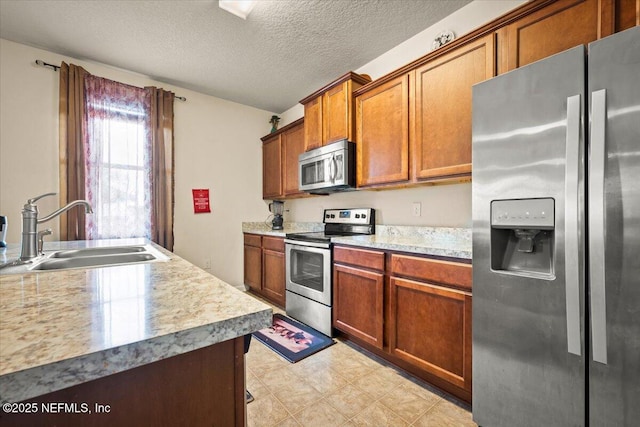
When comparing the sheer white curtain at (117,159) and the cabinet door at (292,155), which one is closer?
the sheer white curtain at (117,159)

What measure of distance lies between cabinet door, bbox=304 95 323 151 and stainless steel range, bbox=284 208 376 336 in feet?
2.53

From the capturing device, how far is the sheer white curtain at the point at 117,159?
2738 millimetres

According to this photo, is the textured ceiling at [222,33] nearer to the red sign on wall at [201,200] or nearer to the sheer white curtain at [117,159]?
the sheer white curtain at [117,159]

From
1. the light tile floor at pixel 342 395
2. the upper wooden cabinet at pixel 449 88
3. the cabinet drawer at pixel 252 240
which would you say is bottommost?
the light tile floor at pixel 342 395

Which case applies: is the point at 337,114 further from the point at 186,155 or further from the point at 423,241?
the point at 186,155

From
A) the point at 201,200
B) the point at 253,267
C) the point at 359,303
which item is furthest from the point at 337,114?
the point at 253,267

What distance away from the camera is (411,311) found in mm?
1762

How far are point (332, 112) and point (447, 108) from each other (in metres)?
1.15

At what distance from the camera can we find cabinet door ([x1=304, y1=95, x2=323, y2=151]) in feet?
9.28

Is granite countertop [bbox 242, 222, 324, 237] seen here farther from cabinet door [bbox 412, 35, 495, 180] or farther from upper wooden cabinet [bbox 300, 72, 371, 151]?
cabinet door [bbox 412, 35, 495, 180]

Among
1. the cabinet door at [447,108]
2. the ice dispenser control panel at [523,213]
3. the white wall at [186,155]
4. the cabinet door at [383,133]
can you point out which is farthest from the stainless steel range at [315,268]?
the ice dispenser control panel at [523,213]

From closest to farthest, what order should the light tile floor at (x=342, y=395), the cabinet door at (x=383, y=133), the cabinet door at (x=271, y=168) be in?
the light tile floor at (x=342, y=395), the cabinet door at (x=383, y=133), the cabinet door at (x=271, y=168)

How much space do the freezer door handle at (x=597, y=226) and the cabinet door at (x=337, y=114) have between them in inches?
67.9

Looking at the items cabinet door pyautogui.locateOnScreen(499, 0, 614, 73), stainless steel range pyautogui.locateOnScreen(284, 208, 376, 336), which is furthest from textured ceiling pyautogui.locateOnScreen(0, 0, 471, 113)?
stainless steel range pyautogui.locateOnScreen(284, 208, 376, 336)
